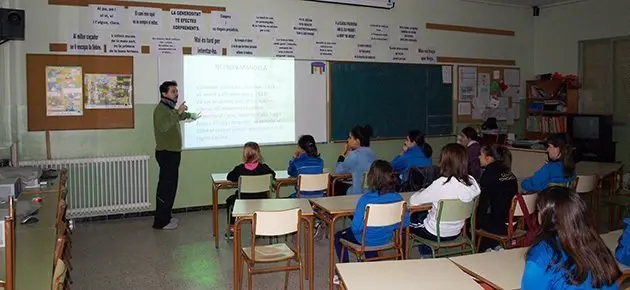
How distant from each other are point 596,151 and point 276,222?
6.75 meters

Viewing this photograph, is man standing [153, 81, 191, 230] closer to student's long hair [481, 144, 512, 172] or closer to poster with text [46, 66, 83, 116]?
poster with text [46, 66, 83, 116]

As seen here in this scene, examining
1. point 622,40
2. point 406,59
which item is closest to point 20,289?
point 406,59

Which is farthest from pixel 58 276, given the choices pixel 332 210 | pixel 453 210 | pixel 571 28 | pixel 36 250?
pixel 571 28

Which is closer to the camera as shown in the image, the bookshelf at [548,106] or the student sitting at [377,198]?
the student sitting at [377,198]

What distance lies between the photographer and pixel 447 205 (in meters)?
3.63

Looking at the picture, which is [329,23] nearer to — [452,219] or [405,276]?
[452,219]

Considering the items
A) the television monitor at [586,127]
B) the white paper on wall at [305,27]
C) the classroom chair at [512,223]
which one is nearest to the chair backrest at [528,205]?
the classroom chair at [512,223]

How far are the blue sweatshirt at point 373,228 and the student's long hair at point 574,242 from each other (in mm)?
1544

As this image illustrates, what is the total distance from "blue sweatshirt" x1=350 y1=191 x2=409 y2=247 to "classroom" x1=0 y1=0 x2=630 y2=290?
20mm

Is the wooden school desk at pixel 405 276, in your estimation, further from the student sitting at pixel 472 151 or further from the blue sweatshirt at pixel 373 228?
the student sitting at pixel 472 151

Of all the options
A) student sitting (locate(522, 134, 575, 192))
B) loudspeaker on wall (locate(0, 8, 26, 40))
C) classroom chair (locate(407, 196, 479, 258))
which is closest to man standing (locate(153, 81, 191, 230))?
loudspeaker on wall (locate(0, 8, 26, 40))

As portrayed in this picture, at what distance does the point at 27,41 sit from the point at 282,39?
304cm

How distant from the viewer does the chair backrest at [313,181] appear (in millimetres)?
4922

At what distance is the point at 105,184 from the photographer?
6.06 meters
